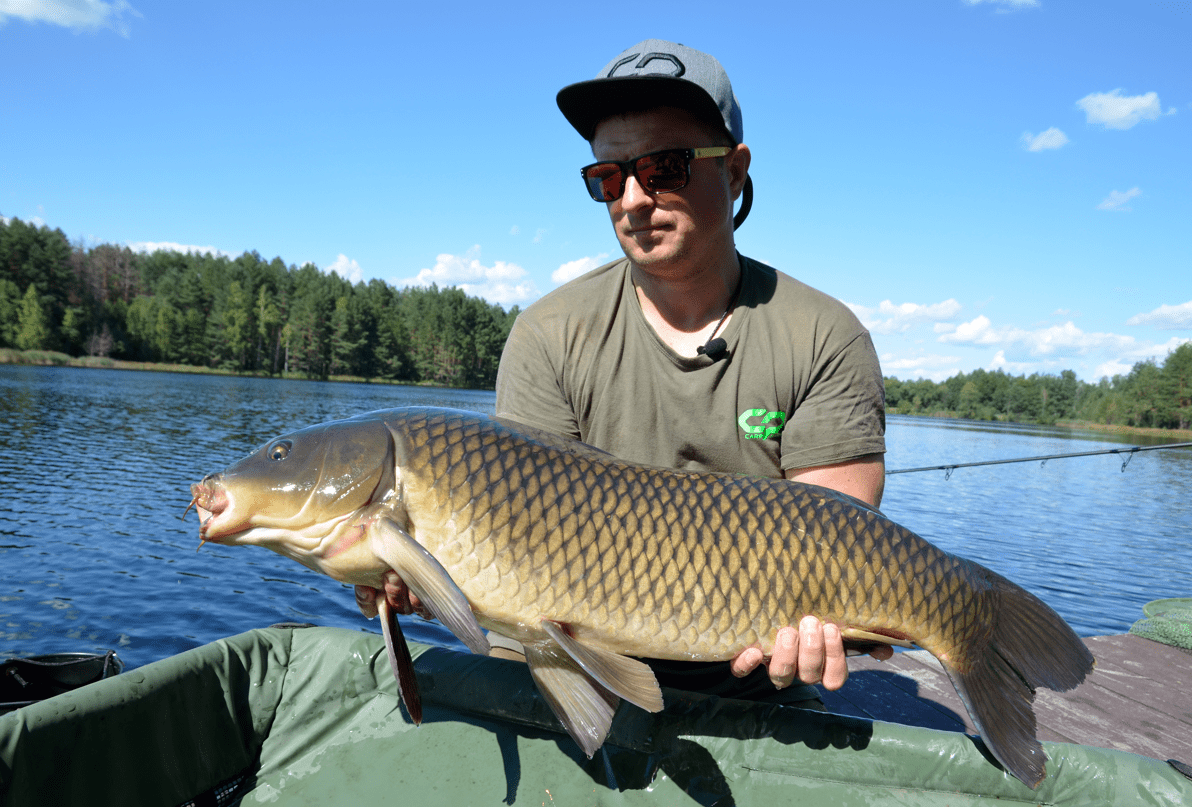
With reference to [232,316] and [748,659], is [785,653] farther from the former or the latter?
[232,316]

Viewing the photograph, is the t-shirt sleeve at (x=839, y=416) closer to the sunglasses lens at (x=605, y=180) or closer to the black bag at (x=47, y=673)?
the sunglasses lens at (x=605, y=180)

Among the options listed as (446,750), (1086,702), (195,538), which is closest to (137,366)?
(195,538)

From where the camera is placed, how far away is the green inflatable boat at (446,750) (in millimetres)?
1743

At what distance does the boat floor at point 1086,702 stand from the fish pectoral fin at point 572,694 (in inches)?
68.0

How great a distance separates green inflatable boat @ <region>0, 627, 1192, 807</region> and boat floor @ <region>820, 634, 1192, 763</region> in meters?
1.11

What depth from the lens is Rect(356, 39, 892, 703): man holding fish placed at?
214 centimetres

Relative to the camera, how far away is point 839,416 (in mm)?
2160

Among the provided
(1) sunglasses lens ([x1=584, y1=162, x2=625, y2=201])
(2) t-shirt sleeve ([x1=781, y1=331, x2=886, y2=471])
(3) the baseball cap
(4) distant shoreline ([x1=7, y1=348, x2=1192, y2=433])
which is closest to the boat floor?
(2) t-shirt sleeve ([x1=781, y1=331, x2=886, y2=471])

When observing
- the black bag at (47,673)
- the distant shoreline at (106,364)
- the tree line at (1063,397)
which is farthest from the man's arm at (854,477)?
the tree line at (1063,397)

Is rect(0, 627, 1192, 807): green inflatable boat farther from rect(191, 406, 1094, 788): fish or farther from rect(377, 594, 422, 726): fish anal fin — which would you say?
rect(377, 594, 422, 726): fish anal fin

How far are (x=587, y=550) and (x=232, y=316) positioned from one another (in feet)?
215

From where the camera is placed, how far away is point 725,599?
1.63m

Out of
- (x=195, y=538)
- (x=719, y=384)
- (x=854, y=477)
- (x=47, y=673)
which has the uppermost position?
(x=719, y=384)

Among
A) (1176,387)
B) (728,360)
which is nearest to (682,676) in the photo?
(728,360)
